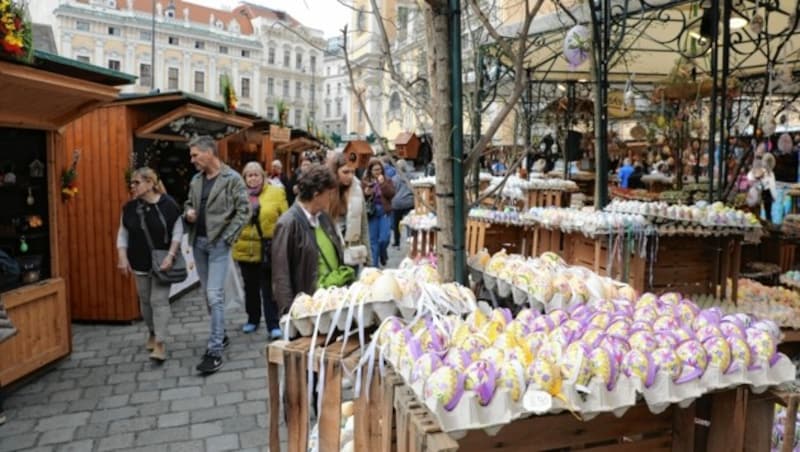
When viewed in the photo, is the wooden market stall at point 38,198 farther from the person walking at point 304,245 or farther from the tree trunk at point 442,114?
the tree trunk at point 442,114

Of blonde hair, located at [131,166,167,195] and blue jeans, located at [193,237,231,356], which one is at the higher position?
blonde hair, located at [131,166,167,195]

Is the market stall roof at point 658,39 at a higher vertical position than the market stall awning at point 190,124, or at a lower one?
higher

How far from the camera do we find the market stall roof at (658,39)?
6227mm

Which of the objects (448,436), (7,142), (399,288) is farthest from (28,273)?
(448,436)

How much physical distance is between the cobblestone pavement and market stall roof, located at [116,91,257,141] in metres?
2.38

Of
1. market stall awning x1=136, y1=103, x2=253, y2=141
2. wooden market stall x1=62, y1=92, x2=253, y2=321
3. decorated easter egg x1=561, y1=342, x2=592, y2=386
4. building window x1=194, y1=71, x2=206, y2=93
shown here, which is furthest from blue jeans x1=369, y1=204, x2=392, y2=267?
building window x1=194, y1=71, x2=206, y2=93

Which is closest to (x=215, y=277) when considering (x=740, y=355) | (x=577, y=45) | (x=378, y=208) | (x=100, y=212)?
(x=100, y=212)

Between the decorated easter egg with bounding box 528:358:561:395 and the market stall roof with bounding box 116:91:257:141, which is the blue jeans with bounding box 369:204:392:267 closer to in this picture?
the market stall roof with bounding box 116:91:257:141

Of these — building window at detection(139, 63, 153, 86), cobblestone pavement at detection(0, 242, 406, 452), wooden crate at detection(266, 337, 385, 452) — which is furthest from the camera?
building window at detection(139, 63, 153, 86)

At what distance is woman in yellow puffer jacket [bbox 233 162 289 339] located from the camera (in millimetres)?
5574

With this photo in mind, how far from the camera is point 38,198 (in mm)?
5410

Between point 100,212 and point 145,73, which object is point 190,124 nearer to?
point 100,212

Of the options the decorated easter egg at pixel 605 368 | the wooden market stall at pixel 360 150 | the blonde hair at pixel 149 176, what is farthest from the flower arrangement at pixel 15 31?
the wooden market stall at pixel 360 150

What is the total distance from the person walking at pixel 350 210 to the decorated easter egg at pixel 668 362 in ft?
8.44
